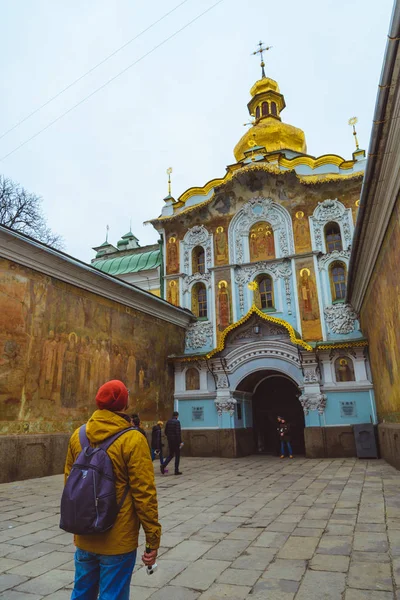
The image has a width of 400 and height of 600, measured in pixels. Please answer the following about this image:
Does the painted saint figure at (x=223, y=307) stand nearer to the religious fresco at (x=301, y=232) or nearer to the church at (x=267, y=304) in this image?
the church at (x=267, y=304)

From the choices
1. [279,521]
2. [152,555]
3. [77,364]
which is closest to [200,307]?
[77,364]

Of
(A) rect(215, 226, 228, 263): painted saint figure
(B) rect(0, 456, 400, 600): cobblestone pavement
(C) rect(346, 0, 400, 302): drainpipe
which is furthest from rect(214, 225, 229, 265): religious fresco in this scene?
(B) rect(0, 456, 400, 600): cobblestone pavement

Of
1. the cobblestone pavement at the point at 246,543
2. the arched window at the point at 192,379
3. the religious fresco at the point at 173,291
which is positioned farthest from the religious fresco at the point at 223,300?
the cobblestone pavement at the point at 246,543

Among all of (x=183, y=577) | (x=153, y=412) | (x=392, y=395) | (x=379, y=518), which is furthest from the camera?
(x=153, y=412)

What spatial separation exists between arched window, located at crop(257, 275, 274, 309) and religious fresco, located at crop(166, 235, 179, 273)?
153 inches

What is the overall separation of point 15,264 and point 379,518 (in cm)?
966

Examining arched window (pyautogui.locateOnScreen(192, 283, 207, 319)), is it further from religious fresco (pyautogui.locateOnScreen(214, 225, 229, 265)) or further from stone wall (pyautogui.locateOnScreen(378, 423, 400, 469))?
stone wall (pyautogui.locateOnScreen(378, 423, 400, 469))

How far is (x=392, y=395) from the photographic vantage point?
35.8 ft

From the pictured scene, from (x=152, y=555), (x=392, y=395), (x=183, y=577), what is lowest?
(x=183, y=577)

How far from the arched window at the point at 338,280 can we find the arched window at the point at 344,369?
8.10 ft

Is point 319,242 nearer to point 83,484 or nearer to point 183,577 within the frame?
point 183,577

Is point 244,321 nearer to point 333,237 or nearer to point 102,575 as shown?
point 333,237

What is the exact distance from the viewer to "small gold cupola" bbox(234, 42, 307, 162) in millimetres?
22578

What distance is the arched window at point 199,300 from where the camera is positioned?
1881 centimetres
